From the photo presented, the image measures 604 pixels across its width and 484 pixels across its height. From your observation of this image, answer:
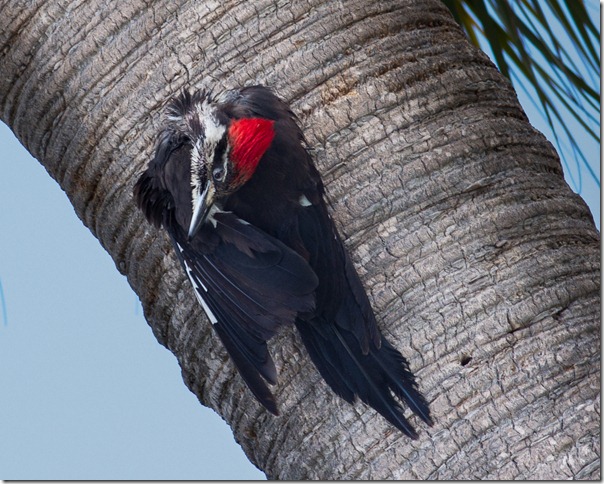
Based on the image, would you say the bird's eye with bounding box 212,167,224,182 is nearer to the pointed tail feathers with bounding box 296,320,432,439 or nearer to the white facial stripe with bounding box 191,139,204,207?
the white facial stripe with bounding box 191,139,204,207

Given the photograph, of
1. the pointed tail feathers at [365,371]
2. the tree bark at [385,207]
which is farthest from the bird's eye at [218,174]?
the pointed tail feathers at [365,371]

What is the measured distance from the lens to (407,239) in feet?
5.41

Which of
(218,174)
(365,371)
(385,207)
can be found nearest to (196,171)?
(218,174)

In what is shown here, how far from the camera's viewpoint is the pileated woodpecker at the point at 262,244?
1598 mm

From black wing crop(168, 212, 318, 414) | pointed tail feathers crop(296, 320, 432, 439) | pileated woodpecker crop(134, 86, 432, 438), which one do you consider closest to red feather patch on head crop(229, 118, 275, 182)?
pileated woodpecker crop(134, 86, 432, 438)

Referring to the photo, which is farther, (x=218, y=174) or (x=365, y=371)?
(x=218, y=174)

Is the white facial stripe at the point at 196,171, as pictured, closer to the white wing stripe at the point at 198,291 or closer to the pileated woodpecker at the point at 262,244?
the pileated woodpecker at the point at 262,244

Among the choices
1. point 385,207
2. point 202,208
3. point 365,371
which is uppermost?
point 202,208

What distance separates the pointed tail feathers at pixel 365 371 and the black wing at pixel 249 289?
0.09 meters

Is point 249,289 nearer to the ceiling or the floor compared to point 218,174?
nearer to the floor

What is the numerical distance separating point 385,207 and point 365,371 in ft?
→ 0.98

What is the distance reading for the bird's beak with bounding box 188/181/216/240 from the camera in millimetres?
1665

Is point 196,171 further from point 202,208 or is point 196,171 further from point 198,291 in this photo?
point 198,291

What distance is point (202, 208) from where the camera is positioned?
66.4 inches
